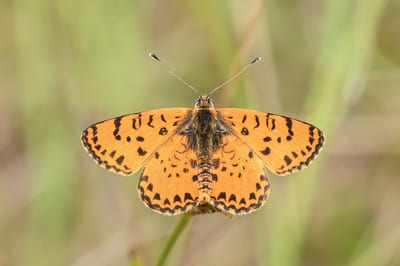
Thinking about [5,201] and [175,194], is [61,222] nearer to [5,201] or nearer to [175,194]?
[5,201]

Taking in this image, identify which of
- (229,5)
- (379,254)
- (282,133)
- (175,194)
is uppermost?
(229,5)

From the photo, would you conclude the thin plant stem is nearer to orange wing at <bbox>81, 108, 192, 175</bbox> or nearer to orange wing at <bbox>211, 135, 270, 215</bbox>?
orange wing at <bbox>211, 135, 270, 215</bbox>

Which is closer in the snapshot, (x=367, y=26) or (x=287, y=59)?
(x=367, y=26)

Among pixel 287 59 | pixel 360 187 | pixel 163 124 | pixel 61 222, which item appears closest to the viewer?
pixel 163 124

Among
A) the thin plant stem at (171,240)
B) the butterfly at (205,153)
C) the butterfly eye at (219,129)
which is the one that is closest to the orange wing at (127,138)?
the butterfly at (205,153)

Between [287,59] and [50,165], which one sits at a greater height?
[287,59]

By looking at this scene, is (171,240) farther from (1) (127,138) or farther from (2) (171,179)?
(1) (127,138)

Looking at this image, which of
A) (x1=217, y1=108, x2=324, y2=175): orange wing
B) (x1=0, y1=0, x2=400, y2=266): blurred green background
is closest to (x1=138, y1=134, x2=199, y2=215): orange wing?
(x1=217, y1=108, x2=324, y2=175): orange wing

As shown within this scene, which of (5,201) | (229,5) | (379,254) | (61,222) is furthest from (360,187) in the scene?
(5,201)
